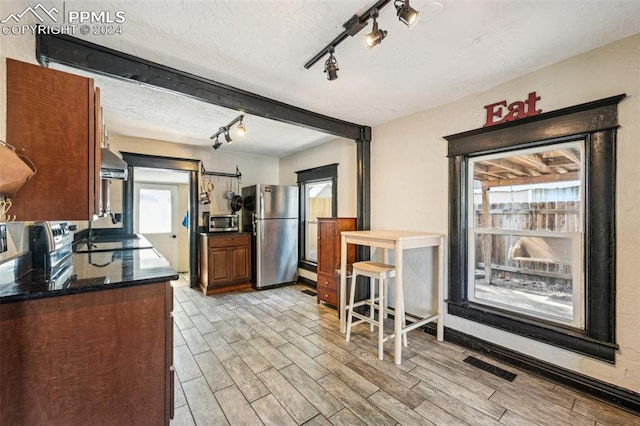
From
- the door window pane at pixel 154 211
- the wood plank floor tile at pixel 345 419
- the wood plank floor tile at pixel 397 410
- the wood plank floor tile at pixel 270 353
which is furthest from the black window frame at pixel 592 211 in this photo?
the door window pane at pixel 154 211

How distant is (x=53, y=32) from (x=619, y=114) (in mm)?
3741

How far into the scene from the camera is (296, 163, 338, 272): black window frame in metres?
4.30

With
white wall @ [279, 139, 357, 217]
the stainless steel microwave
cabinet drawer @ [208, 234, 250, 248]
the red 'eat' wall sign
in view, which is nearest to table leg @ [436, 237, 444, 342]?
the red 'eat' wall sign

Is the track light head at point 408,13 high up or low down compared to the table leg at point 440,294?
up

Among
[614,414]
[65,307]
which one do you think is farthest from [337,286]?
[65,307]

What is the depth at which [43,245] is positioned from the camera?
1564 millimetres

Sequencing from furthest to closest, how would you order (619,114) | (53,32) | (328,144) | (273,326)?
1. (328,144)
2. (273,326)
3. (619,114)
4. (53,32)

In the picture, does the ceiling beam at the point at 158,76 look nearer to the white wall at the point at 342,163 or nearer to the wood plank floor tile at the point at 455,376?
the white wall at the point at 342,163

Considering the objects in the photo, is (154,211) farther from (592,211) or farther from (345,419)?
(592,211)

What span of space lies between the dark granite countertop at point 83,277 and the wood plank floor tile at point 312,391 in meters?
1.25

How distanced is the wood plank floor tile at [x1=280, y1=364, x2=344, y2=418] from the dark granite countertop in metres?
1.25

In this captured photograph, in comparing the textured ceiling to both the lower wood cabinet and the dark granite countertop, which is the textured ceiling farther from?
the lower wood cabinet

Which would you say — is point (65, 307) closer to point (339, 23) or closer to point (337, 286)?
point (339, 23)

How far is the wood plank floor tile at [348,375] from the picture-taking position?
197cm
